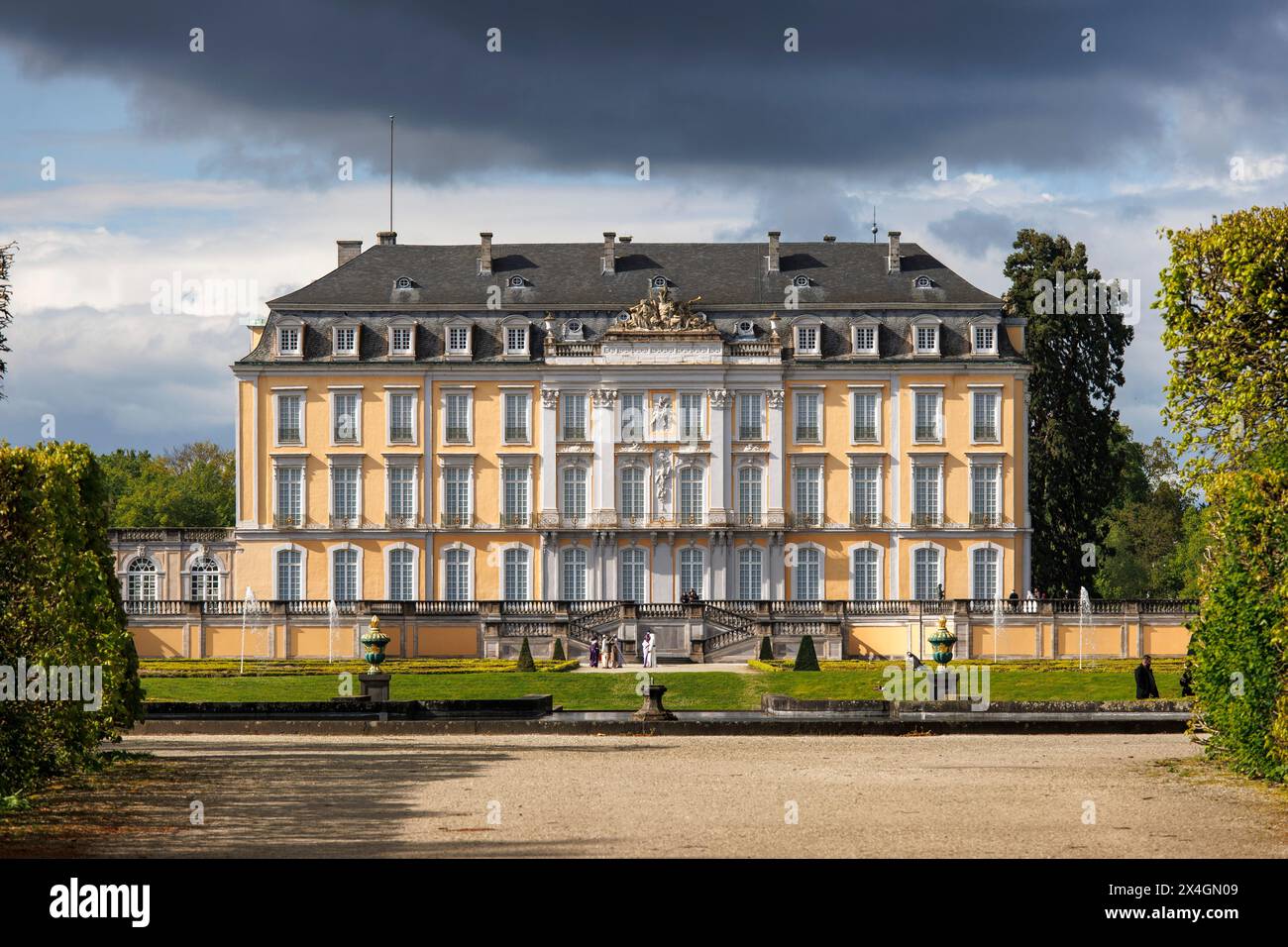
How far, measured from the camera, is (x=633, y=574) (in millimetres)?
61906

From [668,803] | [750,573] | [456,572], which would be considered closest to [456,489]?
[456,572]

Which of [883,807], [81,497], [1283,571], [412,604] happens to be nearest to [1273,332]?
[1283,571]

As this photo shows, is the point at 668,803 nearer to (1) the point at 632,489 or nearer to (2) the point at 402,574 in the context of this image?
(1) the point at 632,489

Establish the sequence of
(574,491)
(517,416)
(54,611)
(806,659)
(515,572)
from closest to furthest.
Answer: (54,611) → (806,659) → (515,572) → (574,491) → (517,416)

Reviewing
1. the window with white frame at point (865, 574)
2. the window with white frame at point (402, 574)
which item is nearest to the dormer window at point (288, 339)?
the window with white frame at point (402, 574)

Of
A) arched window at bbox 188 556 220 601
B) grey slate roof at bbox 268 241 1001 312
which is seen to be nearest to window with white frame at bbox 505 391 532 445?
grey slate roof at bbox 268 241 1001 312

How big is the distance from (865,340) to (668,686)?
80.6ft

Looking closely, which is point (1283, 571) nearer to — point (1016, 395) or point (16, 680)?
point (16, 680)

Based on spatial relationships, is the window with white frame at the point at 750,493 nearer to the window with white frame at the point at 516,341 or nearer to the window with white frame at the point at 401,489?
the window with white frame at the point at 516,341

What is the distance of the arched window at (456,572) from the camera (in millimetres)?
62219

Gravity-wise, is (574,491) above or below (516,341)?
below

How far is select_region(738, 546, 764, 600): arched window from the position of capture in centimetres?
6159

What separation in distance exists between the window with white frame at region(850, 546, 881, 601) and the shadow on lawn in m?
37.0

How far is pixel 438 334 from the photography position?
63125 millimetres
